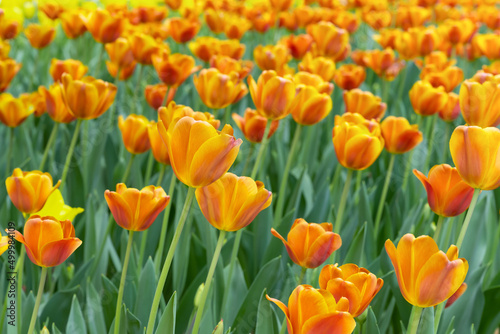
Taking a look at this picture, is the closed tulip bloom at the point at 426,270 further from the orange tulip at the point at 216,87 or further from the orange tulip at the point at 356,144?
the orange tulip at the point at 216,87

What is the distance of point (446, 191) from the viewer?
3.46ft

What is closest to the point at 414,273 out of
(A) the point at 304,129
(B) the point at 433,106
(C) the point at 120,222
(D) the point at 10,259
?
(C) the point at 120,222

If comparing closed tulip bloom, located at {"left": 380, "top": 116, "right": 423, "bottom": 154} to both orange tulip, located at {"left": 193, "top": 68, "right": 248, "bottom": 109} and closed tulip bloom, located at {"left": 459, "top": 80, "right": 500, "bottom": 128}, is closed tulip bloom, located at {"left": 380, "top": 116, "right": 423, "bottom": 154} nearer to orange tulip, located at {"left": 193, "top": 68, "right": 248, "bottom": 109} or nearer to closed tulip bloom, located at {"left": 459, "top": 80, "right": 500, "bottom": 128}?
closed tulip bloom, located at {"left": 459, "top": 80, "right": 500, "bottom": 128}

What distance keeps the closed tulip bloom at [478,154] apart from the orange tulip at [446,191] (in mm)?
127

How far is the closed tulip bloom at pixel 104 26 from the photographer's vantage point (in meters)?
2.16

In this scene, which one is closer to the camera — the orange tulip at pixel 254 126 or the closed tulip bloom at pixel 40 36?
the orange tulip at pixel 254 126

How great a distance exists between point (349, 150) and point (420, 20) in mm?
2241

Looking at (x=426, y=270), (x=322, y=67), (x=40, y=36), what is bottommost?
(x=40, y=36)

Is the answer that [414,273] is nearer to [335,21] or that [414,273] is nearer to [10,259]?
[10,259]

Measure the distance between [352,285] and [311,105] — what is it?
2.51 feet

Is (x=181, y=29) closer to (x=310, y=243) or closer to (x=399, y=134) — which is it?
(x=399, y=134)

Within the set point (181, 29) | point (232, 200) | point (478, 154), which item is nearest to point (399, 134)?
point (478, 154)

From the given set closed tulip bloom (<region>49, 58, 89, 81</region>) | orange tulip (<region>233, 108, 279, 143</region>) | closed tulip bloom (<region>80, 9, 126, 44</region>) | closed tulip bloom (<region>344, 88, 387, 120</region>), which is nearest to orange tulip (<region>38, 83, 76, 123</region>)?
closed tulip bloom (<region>49, 58, 89, 81</region>)

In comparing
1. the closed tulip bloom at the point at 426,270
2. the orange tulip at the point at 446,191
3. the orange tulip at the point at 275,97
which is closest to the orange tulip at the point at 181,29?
the orange tulip at the point at 275,97
